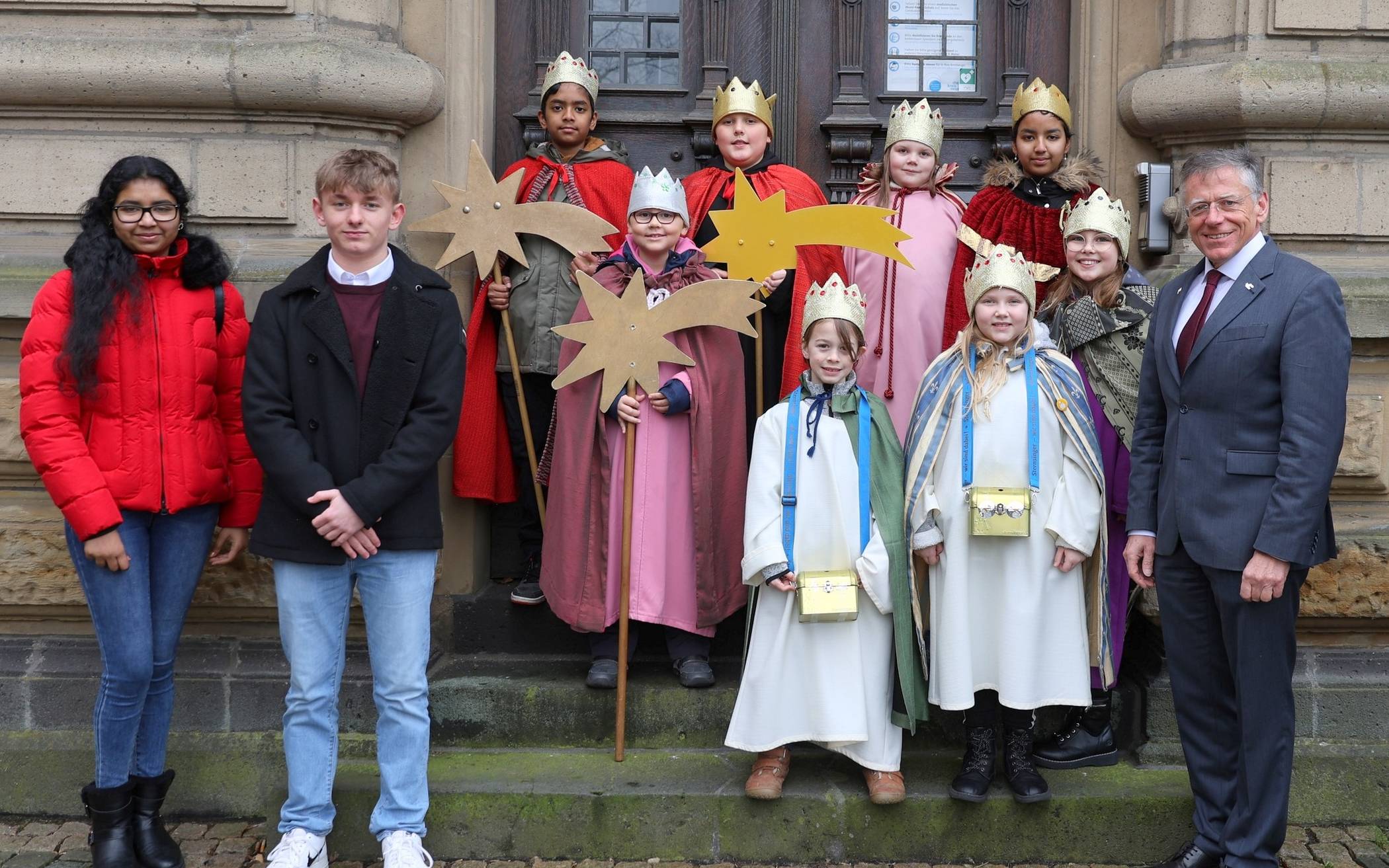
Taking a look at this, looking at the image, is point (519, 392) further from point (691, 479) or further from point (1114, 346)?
point (1114, 346)

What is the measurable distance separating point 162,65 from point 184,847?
2.63m

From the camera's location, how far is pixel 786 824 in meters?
4.08

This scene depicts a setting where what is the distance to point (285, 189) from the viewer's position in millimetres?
4648

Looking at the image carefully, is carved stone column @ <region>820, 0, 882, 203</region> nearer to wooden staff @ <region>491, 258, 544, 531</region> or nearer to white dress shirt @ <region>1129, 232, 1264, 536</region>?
wooden staff @ <region>491, 258, 544, 531</region>

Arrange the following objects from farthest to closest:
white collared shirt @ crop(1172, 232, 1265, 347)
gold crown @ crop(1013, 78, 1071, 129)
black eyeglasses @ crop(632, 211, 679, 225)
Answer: gold crown @ crop(1013, 78, 1071, 129), black eyeglasses @ crop(632, 211, 679, 225), white collared shirt @ crop(1172, 232, 1265, 347)

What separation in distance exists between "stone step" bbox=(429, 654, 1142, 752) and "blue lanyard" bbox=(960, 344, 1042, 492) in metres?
0.95

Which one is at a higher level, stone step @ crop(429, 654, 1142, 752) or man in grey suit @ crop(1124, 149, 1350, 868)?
man in grey suit @ crop(1124, 149, 1350, 868)

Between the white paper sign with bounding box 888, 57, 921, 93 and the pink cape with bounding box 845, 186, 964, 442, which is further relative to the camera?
the white paper sign with bounding box 888, 57, 921, 93

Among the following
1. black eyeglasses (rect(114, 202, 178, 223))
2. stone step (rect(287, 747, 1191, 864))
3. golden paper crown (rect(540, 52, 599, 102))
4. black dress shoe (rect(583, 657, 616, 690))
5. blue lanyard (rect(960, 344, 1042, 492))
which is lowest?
stone step (rect(287, 747, 1191, 864))

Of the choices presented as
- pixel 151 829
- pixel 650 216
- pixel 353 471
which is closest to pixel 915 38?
pixel 650 216

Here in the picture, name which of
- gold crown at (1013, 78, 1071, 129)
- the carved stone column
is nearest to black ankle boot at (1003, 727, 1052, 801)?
gold crown at (1013, 78, 1071, 129)

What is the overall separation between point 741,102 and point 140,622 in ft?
8.91

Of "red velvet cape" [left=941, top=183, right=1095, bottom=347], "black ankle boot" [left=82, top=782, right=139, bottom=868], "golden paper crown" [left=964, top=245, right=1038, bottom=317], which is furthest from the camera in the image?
"red velvet cape" [left=941, top=183, right=1095, bottom=347]

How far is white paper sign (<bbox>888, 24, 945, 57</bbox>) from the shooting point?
17.9ft
